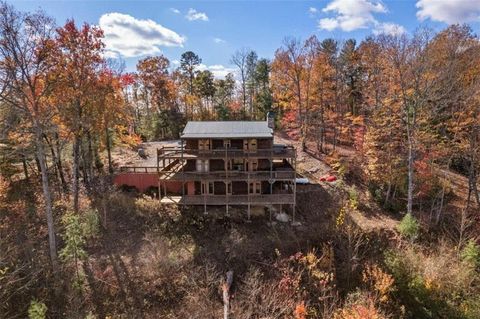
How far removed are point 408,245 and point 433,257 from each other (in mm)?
1749

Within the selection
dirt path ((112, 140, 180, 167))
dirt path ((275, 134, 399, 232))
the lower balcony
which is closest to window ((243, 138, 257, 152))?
the lower balcony

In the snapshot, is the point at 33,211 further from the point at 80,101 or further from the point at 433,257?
the point at 433,257

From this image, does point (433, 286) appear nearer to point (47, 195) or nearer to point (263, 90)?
point (47, 195)

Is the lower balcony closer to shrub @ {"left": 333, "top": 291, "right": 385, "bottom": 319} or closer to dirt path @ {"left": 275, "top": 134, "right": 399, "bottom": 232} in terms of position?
dirt path @ {"left": 275, "top": 134, "right": 399, "bottom": 232}

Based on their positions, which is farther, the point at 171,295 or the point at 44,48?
the point at 171,295

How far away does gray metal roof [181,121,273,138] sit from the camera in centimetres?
2475

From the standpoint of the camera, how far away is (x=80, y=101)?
22.0 metres

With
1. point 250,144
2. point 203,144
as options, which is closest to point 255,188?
point 250,144

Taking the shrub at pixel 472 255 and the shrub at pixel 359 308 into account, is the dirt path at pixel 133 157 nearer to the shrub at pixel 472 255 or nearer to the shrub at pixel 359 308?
the shrub at pixel 359 308

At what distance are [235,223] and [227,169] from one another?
4.71 meters

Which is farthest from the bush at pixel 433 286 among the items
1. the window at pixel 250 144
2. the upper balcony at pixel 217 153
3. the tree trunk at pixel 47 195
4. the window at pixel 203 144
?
the tree trunk at pixel 47 195

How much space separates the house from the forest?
197 centimetres

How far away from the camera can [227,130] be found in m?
26.0

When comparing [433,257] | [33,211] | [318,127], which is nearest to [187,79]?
[318,127]
